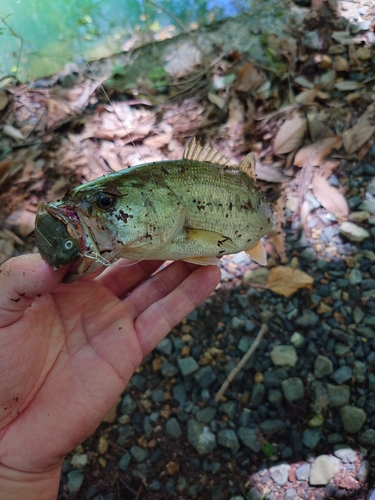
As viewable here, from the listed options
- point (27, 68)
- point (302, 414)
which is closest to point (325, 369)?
point (302, 414)

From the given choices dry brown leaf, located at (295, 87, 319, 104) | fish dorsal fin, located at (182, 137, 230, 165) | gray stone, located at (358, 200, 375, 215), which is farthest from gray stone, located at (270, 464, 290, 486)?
dry brown leaf, located at (295, 87, 319, 104)

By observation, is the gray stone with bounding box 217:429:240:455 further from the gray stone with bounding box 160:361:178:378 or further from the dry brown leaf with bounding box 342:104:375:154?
the dry brown leaf with bounding box 342:104:375:154

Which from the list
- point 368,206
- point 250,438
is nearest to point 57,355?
point 250,438

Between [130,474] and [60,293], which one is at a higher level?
[60,293]

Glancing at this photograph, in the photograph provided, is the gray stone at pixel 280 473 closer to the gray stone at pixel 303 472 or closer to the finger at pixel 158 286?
the gray stone at pixel 303 472

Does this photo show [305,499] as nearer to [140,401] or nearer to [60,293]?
[140,401]

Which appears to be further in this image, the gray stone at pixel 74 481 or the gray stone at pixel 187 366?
the gray stone at pixel 187 366

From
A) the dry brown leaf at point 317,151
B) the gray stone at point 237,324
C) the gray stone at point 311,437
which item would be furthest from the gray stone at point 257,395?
the dry brown leaf at point 317,151
